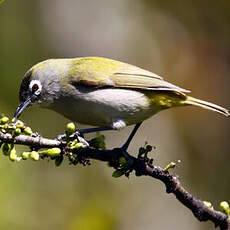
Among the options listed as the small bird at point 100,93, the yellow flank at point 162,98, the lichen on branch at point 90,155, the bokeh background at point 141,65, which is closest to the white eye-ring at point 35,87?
the small bird at point 100,93

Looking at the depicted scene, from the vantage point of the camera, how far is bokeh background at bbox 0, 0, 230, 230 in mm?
8688

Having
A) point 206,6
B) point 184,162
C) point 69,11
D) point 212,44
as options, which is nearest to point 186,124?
point 184,162

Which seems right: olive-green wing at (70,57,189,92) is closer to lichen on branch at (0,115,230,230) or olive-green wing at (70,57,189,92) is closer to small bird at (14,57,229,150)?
small bird at (14,57,229,150)

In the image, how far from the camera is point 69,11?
11.9m

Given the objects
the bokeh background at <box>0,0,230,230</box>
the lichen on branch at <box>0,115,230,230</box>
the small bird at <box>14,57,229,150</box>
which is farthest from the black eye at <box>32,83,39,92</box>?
the bokeh background at <box>0,0,230,230</box>

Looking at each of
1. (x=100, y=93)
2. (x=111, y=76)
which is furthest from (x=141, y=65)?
(x=100, y=93)

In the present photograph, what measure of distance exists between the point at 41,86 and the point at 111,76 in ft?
2.67

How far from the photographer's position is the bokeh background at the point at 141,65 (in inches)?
342

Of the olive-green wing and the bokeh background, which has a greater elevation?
the olive-green wing

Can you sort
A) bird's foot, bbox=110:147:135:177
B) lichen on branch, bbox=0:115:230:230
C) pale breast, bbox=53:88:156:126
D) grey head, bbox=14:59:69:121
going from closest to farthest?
lichen on branch, bbox=0:115:230:230 → bird's foot, bbox=110:147:135:177 → pale breast, bbox=53:88:156:126 → grey head, bbox=14:59:69:121

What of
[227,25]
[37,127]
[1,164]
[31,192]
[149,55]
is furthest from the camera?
[149,55]

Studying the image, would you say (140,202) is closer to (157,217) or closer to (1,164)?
(157,217)

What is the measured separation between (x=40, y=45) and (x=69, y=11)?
150 centimetres

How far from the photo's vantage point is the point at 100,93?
550 centimetres
